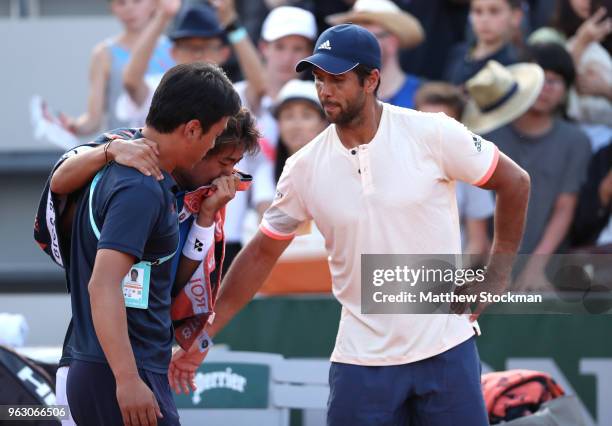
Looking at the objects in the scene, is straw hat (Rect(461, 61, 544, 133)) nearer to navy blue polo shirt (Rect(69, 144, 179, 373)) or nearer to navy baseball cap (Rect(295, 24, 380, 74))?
navy baseball cap (Rect(295, 24, 380, 74))

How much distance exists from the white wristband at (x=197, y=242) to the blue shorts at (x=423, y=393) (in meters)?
0.78

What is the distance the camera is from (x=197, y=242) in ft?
13.2

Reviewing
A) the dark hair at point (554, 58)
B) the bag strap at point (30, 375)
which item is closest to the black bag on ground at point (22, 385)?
the bag strap at point (30, 375)

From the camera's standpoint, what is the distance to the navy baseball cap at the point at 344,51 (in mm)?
4199

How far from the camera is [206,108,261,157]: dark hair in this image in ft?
13.3

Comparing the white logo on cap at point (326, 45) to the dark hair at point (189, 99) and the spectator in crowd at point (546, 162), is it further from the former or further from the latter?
the spectator in crowd at point (546, 162)

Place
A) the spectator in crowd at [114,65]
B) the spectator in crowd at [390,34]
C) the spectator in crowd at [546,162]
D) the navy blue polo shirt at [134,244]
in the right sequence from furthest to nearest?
1. the spectator in crowd at [114,65]
2. the spectator in crowd at [390,34]
3. the spectator in crowd at [546,162]
4. the navy blue polo shirt at [134,244]

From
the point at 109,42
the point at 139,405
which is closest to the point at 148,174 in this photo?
the point at 139,405

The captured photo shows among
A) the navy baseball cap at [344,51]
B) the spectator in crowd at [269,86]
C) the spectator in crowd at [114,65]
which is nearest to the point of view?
the navy baseball cap at [344,51]

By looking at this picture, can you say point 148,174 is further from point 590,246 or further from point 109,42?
point 109,42

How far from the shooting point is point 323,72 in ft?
14.0

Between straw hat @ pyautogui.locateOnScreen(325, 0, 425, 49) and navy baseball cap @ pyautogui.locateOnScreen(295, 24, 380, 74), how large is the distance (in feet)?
10.6

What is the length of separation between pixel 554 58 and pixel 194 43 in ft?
7.81

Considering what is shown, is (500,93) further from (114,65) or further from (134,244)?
(134,244)
